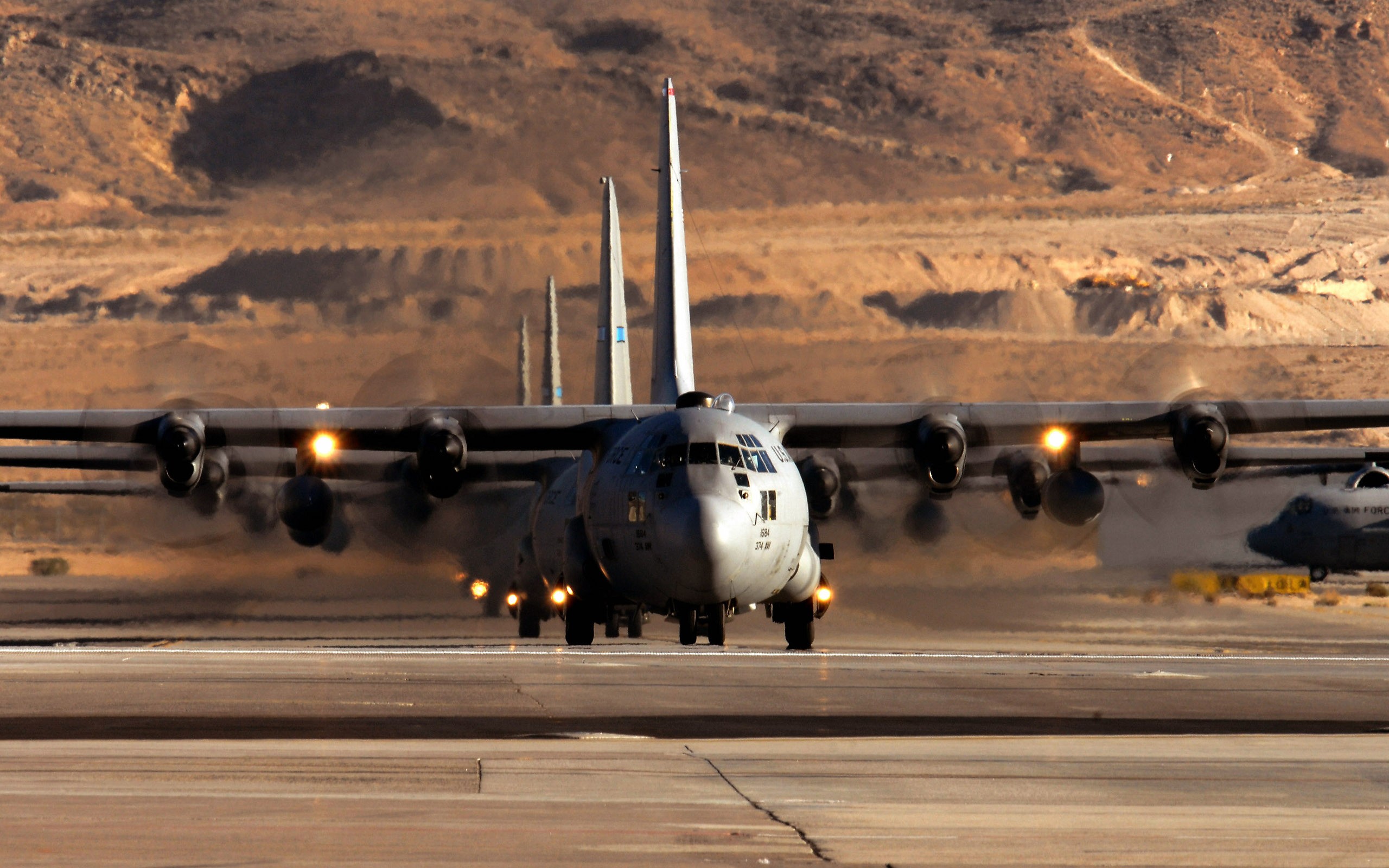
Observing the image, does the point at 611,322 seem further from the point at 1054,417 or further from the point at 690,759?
the point at 690,759

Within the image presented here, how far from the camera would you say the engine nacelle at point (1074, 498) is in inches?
1307

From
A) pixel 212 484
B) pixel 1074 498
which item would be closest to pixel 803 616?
pixel 1074 498

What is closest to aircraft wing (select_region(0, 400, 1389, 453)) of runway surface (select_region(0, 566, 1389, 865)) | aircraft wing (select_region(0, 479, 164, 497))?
runway surface (select_region(0, 566, 1389, 865))

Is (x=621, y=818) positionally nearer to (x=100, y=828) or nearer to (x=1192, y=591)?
(x=100, y=828)

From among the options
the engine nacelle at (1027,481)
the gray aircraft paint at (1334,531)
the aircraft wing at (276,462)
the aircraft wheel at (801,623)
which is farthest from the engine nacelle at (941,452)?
the gray aircraft paint at (1334,531)

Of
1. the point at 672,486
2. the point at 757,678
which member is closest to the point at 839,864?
the point at 757,678

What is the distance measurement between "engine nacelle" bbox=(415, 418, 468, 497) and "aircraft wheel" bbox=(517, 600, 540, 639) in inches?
421

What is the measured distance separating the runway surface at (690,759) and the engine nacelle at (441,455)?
15.5ft

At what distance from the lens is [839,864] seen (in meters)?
8.94

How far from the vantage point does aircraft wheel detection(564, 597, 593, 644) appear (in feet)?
104

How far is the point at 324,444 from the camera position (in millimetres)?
33969

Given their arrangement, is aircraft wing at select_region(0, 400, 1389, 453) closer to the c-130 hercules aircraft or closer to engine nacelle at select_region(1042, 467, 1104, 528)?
the c-130 hercules aircraft

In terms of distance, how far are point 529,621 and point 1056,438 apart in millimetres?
15338

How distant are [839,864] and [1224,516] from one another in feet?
151
